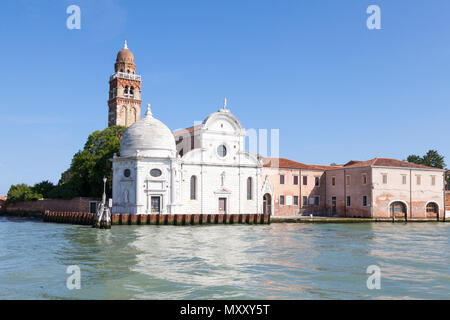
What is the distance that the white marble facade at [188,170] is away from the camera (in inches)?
1426

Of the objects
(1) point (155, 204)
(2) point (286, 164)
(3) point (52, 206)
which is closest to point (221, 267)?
(1) point (155, 204)

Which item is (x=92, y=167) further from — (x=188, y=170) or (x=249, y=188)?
(x=249, y=188)

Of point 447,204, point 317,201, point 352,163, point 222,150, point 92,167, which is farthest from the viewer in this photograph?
point 352,163

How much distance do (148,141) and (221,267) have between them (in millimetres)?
23117

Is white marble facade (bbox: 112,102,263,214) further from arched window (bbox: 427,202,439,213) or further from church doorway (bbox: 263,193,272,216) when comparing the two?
arched window (bbox: 427,202,439,213)

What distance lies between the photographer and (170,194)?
3681cm

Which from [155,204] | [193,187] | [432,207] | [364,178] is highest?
[364,178]

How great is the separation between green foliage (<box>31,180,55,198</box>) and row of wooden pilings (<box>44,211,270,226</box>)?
13.6 m

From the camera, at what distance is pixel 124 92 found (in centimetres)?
5728

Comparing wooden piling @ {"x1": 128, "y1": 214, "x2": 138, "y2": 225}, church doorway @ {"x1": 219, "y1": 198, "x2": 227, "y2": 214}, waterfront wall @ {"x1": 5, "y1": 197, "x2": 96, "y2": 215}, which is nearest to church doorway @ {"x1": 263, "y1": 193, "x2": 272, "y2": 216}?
church doorway @ {"x1": 219, "y1": 198, "x2": 227, "y2": 214}

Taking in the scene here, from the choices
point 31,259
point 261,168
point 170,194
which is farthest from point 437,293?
point 261,168

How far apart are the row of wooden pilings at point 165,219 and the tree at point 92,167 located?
191 inches

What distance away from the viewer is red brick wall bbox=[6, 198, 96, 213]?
40.3m

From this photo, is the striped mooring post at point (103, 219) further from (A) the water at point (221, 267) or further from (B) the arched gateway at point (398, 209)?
(B) the arched gateway at point (398, 209)
